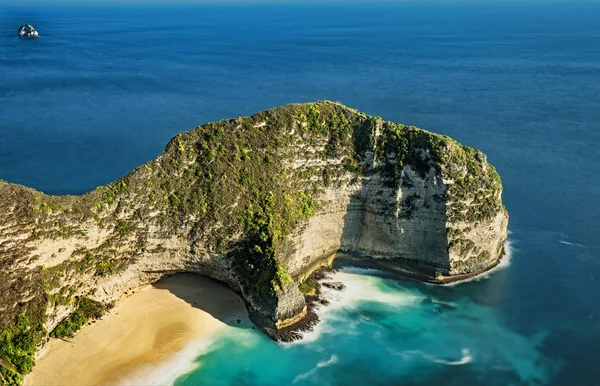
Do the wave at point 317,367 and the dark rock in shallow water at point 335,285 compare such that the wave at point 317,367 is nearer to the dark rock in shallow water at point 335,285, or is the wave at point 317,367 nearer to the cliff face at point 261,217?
the cliff face at point 261,217

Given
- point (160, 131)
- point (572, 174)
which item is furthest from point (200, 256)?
point (572, 174)

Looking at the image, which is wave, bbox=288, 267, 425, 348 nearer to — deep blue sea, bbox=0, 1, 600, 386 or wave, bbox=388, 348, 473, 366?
deep blue sea, bbox=0, 1, 600, 386

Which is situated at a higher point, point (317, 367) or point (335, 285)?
point (335, 285)

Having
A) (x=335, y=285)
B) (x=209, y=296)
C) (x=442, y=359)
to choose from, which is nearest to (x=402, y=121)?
(x=335, y=285)

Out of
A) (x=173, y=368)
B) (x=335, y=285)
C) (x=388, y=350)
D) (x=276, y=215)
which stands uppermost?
(x=276, y=215)

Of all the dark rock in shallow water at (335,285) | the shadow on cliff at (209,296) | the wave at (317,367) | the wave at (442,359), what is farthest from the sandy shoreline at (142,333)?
the wave at (442,359)

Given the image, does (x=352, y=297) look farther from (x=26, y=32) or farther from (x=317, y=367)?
(x=26, y=32)
